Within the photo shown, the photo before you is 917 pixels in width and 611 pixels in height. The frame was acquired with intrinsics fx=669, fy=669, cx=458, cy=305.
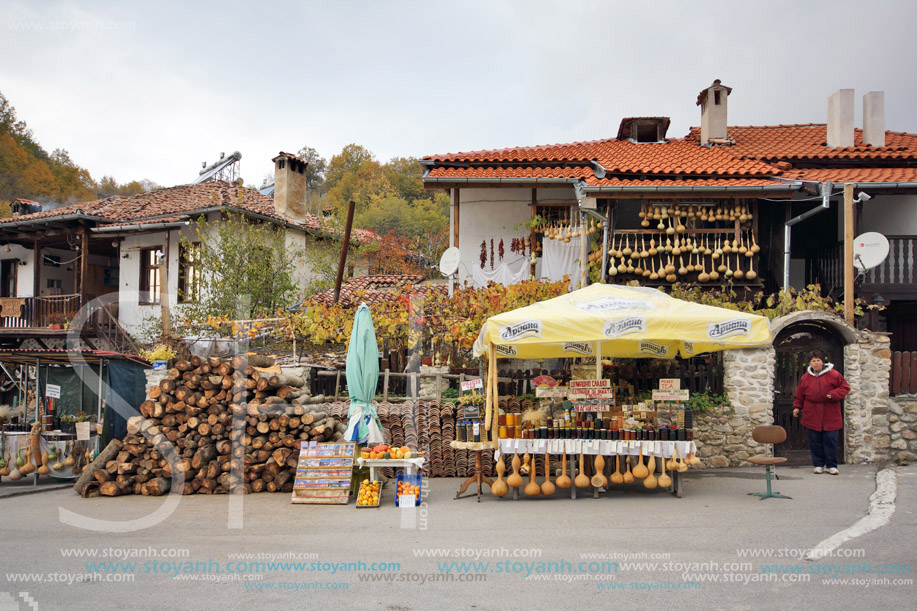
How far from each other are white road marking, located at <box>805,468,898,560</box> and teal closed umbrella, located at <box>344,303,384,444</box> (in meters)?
5.57

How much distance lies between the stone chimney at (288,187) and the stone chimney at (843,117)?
52.2 feet

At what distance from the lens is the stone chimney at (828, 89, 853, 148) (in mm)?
16516

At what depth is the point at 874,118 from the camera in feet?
55.3

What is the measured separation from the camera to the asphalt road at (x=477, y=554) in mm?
4887

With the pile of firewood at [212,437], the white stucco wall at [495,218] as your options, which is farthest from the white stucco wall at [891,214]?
the pile of firewood at [212,437]

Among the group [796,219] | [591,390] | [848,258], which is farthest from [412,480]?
[796,219]

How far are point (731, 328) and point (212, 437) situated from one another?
289 inches

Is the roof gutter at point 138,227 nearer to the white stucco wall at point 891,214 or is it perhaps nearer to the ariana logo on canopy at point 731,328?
the ariana logo on canopy at point 731,328

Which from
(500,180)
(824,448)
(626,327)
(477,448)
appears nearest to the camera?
(626,327)

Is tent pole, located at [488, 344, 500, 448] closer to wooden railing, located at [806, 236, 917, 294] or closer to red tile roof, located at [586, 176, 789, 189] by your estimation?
red tile roof, located at [586, 176, 789, 189]

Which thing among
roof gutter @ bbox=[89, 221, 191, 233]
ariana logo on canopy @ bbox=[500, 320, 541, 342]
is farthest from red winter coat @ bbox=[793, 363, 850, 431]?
roof gutter @ bbox=[89, 221, 191, 233]

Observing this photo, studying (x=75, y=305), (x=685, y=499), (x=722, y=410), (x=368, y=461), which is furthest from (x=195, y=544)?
(x=75, y=305)

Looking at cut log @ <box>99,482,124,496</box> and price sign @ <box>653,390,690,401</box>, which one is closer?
price sign @ <box>653,390,690,401</box>

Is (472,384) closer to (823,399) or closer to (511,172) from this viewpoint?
(823,399)
